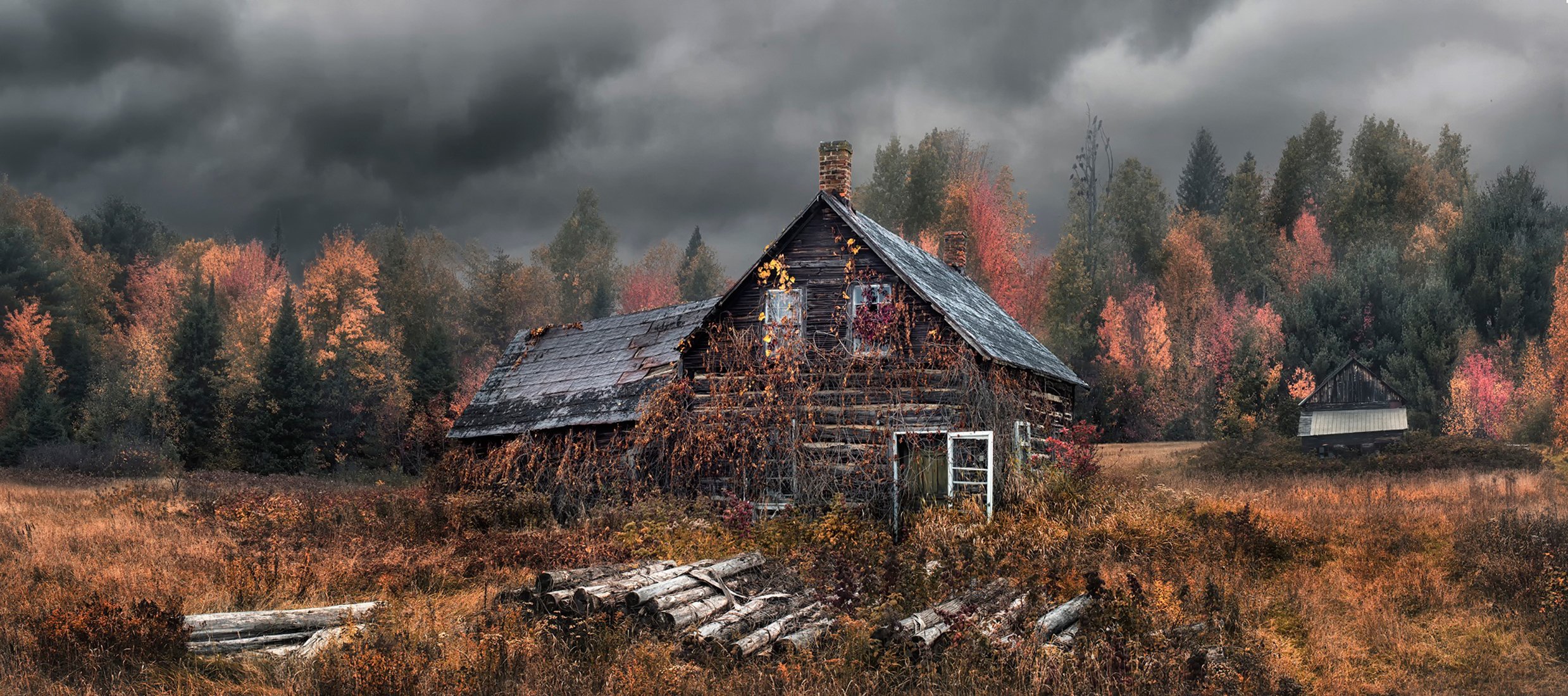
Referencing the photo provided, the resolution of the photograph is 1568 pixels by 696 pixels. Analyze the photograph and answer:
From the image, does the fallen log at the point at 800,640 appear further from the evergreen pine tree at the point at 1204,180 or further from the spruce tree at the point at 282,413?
the evergreen pine tree at the point at 1204,180

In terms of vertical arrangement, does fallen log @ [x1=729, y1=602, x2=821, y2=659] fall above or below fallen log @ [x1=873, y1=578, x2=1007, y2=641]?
below

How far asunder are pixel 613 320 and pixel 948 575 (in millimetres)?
18309

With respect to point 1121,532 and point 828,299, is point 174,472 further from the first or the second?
point 1121,532

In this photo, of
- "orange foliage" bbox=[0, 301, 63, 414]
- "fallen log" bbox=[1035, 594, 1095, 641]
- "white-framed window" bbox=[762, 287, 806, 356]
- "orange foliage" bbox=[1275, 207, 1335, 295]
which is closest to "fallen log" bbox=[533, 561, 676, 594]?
"fallen log" bbox=[1035, 594, 1095, 641]

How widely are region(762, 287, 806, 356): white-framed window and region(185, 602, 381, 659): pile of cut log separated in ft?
35.5

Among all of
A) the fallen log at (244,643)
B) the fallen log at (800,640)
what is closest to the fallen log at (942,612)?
the fallen log at (800,640)

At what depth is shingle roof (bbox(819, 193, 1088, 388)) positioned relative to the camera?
61.0 ft

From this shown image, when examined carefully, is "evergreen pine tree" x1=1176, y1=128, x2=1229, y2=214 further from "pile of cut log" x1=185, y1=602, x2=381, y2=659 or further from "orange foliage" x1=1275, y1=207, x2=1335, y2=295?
"pile of cut log" x1=185, y1=602, x2=381, y2=659

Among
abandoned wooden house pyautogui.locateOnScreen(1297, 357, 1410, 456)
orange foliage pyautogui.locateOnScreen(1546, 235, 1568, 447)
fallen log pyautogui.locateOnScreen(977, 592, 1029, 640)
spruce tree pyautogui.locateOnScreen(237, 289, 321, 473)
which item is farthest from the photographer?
spruce tree pyautogui.locateOnScreen(237, 289, 321, 473)

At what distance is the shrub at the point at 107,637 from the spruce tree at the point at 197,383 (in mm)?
34115

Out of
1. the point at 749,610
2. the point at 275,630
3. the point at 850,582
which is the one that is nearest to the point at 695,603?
the point at 749,610

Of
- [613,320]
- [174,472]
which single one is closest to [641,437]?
→ [613,320]

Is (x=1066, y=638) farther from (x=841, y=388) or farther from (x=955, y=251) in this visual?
(x=955, y=251)

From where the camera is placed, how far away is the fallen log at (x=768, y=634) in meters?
9.16
